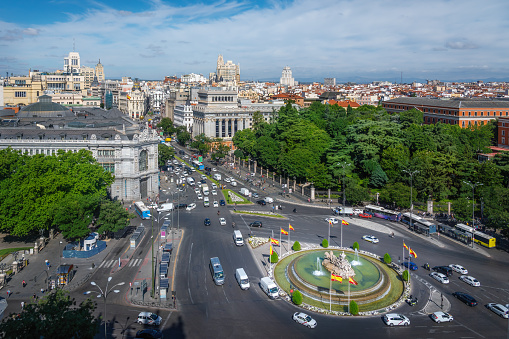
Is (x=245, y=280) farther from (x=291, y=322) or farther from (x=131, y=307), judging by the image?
(x=131, y=307)

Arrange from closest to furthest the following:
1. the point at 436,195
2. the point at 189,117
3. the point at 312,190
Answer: the point at 436,195, the point at 312,190, the point at 189,117

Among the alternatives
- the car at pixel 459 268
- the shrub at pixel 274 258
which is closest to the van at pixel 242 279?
the shrub at pixel 274 258

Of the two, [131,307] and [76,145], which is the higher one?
[76,145]

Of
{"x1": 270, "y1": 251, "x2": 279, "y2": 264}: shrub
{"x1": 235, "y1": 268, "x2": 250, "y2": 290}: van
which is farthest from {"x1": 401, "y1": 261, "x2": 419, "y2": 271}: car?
{"x1": 235, "y1": 268, "x2": 250, "y2": 290}: van

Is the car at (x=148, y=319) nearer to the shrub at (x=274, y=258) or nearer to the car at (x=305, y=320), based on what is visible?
the car at (x=305, y=320)

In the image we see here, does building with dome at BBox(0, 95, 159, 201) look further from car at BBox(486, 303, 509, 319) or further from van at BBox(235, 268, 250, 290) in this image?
Result: car at BBox(486, 303, 509, 319)

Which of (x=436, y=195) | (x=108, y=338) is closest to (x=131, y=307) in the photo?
(x=108, y=338)
